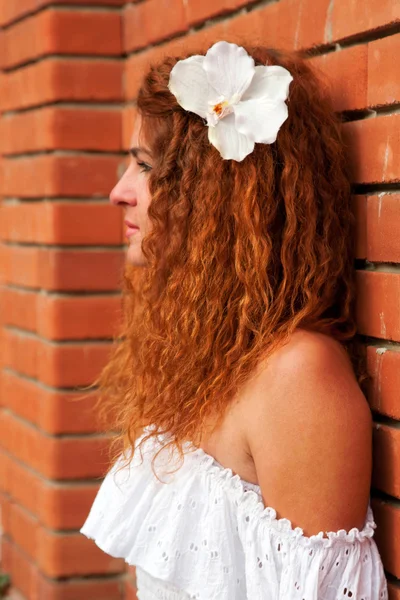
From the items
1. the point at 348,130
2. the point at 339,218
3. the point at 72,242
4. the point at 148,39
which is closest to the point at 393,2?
the point at 348,130

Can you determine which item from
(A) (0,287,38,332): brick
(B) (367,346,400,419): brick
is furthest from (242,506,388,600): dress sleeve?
(A) (0,287,38,332): brick

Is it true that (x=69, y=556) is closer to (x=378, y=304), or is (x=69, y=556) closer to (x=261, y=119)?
(x=378, y=304)

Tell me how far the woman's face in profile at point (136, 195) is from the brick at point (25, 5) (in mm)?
784

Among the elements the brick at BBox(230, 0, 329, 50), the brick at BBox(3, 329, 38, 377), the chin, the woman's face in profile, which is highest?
the brick at BBox(230, 0, 329, 50)

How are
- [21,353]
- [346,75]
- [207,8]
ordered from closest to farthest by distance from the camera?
[346,75] → [207,8] → [21,353]

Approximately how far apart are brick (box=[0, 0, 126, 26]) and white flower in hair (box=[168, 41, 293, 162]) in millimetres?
957

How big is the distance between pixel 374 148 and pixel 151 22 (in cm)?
104

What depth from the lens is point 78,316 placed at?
2824 mm

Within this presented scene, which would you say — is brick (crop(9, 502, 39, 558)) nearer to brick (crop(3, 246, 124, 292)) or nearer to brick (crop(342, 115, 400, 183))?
brick (crop(3, 246, 124, 292))

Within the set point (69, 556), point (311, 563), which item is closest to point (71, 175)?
point (69, 556)

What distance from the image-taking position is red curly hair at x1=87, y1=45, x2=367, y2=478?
193cm

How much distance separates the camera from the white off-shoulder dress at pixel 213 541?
1.78m

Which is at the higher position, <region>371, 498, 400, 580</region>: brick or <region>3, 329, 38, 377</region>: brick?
<region>3, 329, 38, 377</region>: brick

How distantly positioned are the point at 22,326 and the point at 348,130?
1.42 meters
